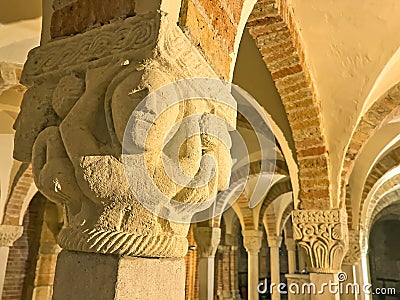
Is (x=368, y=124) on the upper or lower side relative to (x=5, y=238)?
upper

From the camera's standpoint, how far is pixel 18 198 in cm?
607

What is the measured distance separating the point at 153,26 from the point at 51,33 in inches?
19.8

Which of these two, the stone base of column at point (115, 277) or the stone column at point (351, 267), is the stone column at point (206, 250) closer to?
the stone column at point (351, 267)

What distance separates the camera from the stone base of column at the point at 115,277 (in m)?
1.01

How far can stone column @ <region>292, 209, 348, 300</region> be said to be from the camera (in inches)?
137

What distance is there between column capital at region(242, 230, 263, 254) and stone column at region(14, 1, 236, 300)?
26.2 ft

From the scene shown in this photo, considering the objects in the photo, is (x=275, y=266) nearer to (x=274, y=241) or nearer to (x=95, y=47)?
(x=274, y=241)

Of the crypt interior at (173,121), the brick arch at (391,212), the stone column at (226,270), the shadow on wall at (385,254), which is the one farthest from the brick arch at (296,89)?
the shadow on wall at (385,254)

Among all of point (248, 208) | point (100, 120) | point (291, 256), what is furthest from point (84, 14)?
point (291, 256)

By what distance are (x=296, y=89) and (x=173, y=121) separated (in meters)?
2.54

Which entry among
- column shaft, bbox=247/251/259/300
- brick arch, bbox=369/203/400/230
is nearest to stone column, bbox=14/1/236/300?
column shaft, bbox=247/251/259/300

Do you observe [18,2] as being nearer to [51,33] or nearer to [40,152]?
[51,33]

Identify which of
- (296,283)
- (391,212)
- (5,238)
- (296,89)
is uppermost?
(391,212)

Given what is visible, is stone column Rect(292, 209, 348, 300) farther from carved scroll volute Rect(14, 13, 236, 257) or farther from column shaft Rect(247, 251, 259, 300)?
column shaft Rect(247, 251, 259, 300)
